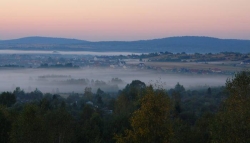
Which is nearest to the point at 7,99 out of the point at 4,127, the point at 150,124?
the point at 4,127

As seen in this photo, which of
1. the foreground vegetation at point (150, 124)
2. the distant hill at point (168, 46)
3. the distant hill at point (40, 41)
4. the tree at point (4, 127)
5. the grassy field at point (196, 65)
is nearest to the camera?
the foreground vegetation at point (150, 124)

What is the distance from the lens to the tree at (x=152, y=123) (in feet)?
40.8

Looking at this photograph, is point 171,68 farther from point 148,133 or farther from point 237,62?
point 148,133

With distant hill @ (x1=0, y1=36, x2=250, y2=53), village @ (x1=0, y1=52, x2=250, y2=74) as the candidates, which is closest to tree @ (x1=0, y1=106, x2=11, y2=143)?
village @ (x1=0, y1=52, x2=250, y2=74)

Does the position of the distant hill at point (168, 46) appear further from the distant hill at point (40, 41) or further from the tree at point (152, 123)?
the tree at point (152, 123)

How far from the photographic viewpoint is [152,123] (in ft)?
41.3

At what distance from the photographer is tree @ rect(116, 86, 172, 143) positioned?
1245 cm

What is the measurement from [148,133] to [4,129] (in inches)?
330

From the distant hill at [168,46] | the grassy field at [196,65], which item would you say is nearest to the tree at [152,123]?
the grassy field at [196,65]

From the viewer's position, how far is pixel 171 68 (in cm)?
6112

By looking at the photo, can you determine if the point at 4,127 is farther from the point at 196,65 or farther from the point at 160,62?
the point at 160,62

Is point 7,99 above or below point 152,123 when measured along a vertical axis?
below

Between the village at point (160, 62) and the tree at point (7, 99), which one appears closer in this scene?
the tree at point (7, 99)

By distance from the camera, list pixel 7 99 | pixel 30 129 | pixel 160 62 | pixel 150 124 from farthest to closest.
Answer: pixel 160 62 < pixel 7 99 < pixel 30 129 < pixel 150 124
